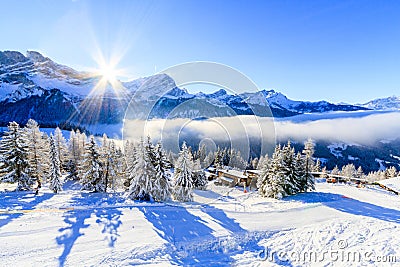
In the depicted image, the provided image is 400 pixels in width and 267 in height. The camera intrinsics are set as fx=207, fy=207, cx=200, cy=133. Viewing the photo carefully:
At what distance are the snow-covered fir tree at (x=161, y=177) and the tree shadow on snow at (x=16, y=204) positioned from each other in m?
10.3

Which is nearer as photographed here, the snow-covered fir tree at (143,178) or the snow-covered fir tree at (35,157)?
the snow-covered fir tree at (143,178)

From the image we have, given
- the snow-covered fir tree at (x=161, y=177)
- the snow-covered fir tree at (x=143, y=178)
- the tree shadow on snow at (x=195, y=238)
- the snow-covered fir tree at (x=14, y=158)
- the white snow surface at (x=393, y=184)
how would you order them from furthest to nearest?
the white snow surface at (x=393, y=184) < the snow-covered fir tree at (x=14, y=158) < the snow-covered fir tree at (x=161, y=177) < the snow-covered fir tree at (x=143, y=178) < the tree shadow on snow at (x=195, y=238)

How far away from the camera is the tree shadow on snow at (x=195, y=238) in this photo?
33.6ft

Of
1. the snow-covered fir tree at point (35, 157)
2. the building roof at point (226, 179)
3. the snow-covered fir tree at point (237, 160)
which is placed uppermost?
the snow-covered fir tree at point (35, 157)

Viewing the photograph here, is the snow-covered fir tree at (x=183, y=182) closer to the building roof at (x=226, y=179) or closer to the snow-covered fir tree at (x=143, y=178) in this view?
the snow-covered fir tree at (x=143, y=178)

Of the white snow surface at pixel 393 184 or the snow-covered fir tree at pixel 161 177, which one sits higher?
the snow-covered fir tree at pixel 161 177

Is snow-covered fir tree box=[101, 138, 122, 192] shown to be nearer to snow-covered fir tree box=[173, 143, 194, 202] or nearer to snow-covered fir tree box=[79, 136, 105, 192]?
snow-covered fir tree box=[79, 136, 105, 192]

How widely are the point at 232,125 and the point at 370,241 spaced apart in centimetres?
1034

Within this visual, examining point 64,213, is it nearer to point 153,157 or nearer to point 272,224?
point 153,157

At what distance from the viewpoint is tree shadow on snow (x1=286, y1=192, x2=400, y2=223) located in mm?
16469

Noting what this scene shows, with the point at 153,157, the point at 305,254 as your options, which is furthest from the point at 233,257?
the point at 153,157

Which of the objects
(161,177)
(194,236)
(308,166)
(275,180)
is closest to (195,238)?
(194,236)

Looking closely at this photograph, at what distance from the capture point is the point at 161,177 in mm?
22375

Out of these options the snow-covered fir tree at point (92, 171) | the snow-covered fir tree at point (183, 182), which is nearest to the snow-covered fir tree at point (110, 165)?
the snow-covered fir tree at point (92, 171)
